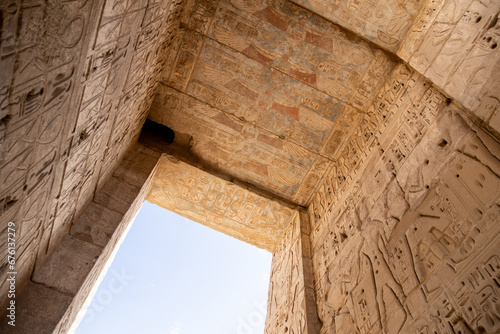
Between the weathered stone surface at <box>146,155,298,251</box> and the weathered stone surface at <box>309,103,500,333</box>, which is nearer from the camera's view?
the weathered stone surface at <box>309,103,500,333</box>

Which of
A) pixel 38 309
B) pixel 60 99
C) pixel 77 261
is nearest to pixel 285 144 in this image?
pixel 77 261

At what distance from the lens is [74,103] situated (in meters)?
2.01

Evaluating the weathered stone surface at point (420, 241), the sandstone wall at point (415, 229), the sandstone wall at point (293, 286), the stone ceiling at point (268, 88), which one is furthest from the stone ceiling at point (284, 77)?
the weathered stone surface at point (420, 241)

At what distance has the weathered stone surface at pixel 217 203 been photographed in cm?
488

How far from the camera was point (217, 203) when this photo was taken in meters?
5.07

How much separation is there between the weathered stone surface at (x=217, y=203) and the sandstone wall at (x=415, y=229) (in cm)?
118

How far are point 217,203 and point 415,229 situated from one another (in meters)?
3.18

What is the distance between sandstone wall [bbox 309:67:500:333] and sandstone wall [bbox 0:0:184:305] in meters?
2.50

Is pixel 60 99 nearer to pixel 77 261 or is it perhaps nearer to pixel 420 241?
pixel 77 261

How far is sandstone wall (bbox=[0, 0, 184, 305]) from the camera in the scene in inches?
54.7

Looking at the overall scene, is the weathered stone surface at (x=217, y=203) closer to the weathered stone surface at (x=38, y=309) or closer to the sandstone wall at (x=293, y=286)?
the sandstone wall at (x=293, y=286)

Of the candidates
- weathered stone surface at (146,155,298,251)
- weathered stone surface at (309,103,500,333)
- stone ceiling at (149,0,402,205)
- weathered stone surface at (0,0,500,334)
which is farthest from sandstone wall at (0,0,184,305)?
weathered stone surface at (309,103,500,333)

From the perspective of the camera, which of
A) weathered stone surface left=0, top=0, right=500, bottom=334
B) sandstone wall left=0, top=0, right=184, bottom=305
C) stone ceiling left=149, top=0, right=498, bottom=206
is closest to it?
sandstone wall left=0, top=0, right=184, bottom=305

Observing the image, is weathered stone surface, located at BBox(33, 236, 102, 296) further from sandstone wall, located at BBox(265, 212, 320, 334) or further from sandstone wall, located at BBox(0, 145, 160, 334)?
sandstone wall, located at BBox(265, 212, 320, 334)
